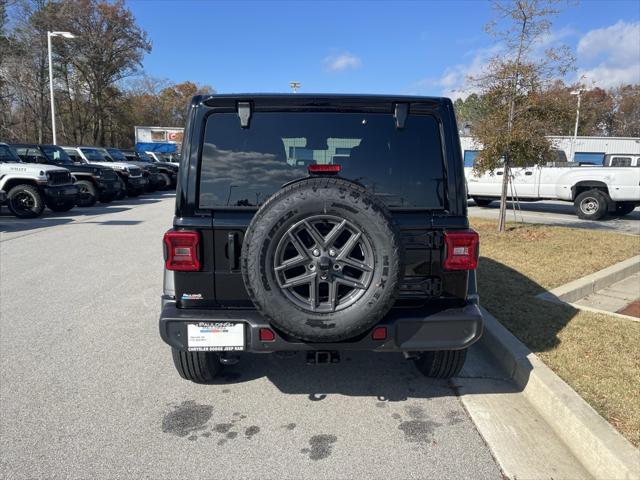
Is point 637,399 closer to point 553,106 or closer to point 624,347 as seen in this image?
point 624,347

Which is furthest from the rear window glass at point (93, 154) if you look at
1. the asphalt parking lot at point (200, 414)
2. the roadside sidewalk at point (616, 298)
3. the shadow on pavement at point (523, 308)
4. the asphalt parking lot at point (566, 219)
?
the roadside sidewalk at point (616, 298)

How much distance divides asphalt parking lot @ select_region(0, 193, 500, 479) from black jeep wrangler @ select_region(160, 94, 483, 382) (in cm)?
56

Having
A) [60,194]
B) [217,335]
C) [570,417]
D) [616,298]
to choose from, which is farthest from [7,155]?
[570,417]

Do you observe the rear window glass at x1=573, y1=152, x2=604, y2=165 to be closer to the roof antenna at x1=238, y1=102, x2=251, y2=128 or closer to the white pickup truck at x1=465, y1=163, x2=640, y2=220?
the white pickup truck at x1=465, y1=163, x2=640, y2=220

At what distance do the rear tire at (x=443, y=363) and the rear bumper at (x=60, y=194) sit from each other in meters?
12.3

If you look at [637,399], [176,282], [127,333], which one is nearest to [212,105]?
[176,282]

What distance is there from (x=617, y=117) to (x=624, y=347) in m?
68.2

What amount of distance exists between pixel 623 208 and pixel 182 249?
15668 millimetres

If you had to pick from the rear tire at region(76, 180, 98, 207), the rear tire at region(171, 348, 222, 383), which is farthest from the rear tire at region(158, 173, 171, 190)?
the rear tire at region(171, 348, 222, 383)

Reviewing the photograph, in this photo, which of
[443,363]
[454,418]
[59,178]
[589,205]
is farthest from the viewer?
[589,205]

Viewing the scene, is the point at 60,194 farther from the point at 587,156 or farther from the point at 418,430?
the point at 587,156

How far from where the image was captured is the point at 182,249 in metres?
2.82

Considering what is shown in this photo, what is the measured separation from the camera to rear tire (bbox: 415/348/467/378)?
3.44m

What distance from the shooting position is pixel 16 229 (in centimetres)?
1101
